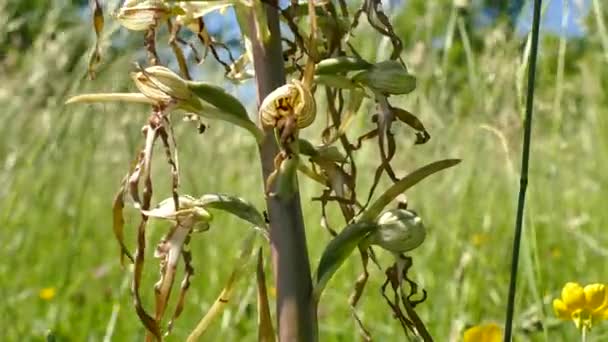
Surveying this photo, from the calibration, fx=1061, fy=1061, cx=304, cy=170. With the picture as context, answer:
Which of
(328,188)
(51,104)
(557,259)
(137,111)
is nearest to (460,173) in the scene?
(557,259)

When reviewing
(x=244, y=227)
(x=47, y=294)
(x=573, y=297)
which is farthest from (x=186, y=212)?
(x=244, y=227)

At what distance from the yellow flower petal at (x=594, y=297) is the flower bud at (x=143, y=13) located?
2.07 feet

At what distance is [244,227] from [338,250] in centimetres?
245

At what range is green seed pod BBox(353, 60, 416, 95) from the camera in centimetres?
110

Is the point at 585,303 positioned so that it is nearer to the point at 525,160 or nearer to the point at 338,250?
the point at 525,160

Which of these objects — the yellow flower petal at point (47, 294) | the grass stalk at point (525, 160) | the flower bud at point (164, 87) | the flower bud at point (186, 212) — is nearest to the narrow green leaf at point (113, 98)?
the flower bud at point (164, 87)

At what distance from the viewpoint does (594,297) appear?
Result: 1.33 m

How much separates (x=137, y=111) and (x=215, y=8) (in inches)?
75.2

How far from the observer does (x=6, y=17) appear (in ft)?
7.14

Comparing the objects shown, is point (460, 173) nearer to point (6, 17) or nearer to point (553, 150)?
point (553, 150)

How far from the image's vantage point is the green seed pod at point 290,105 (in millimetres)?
998

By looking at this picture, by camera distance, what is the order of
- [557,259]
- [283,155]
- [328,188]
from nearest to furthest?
[283,155], [328,188], [557,259]

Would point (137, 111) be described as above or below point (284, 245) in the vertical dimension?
above

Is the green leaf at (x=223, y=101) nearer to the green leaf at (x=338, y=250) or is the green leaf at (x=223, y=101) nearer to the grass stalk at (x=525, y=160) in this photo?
the green leaf at (x=338, y=250)
